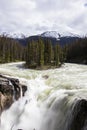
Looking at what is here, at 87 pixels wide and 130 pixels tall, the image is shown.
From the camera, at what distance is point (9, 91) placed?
40250 mm

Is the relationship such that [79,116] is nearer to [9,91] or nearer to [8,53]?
[9,91]

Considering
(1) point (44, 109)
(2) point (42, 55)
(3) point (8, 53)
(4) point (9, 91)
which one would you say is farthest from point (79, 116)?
(3) point (8, 53)

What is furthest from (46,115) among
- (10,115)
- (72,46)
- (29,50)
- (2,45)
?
(72,46)

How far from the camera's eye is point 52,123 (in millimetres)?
33312

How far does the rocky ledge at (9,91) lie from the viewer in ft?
129

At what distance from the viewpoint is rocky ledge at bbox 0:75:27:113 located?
39.4 meters

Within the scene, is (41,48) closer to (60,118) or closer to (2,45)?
(2,45)

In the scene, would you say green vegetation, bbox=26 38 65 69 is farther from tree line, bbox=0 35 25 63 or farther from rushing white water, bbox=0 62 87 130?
rushing white water, bbox=0 62 87 130

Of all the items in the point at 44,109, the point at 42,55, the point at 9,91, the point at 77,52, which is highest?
the point at 42,55

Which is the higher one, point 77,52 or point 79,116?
point 77,52

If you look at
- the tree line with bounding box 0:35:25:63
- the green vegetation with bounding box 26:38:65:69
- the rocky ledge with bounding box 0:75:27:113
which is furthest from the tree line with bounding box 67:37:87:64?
the rocky ledge with bounding box 0:75:27:113

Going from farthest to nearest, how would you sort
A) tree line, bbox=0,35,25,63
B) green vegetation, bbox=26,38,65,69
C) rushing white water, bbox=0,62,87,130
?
tree line, bbox=0,35,25,63 → green vegetation, bbox=26,38,65,69 → rushing white water, bbox=0,62,87,130

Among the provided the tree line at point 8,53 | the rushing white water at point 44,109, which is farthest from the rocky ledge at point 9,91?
the tree line at point 8,53

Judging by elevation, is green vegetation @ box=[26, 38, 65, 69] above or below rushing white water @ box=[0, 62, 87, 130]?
above
